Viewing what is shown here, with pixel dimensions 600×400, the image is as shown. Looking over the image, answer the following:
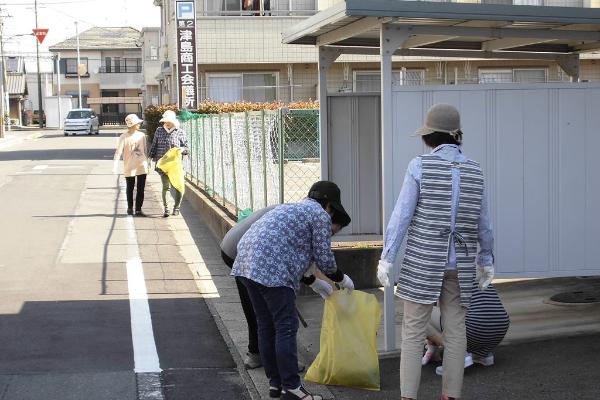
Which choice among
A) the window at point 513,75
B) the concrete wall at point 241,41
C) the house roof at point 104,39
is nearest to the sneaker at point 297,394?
the window at point 513,75

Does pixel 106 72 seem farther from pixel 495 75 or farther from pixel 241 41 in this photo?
pixel 495 75

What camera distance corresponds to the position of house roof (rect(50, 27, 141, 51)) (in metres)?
86.3

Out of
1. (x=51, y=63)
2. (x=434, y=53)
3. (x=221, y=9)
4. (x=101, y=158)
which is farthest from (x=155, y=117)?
(x=51, y=63)

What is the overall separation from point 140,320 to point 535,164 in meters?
3.60

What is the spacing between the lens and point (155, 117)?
3238 centimetres

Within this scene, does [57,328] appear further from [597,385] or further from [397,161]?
[597,385]

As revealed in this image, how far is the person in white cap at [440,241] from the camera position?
4.92m

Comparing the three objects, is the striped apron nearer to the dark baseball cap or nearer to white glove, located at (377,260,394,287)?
white glove, located at (377,260,394,287)

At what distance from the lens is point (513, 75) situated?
1098 inches

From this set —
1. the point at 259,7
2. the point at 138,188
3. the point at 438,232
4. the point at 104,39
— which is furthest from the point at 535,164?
the point at 104,39

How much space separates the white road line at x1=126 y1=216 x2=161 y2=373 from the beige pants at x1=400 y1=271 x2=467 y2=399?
2093 millimetres

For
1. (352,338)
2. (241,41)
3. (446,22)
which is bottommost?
(352,338)

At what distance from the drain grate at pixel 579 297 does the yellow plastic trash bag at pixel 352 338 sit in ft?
9.79

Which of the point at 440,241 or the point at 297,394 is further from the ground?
the point at 440,241
